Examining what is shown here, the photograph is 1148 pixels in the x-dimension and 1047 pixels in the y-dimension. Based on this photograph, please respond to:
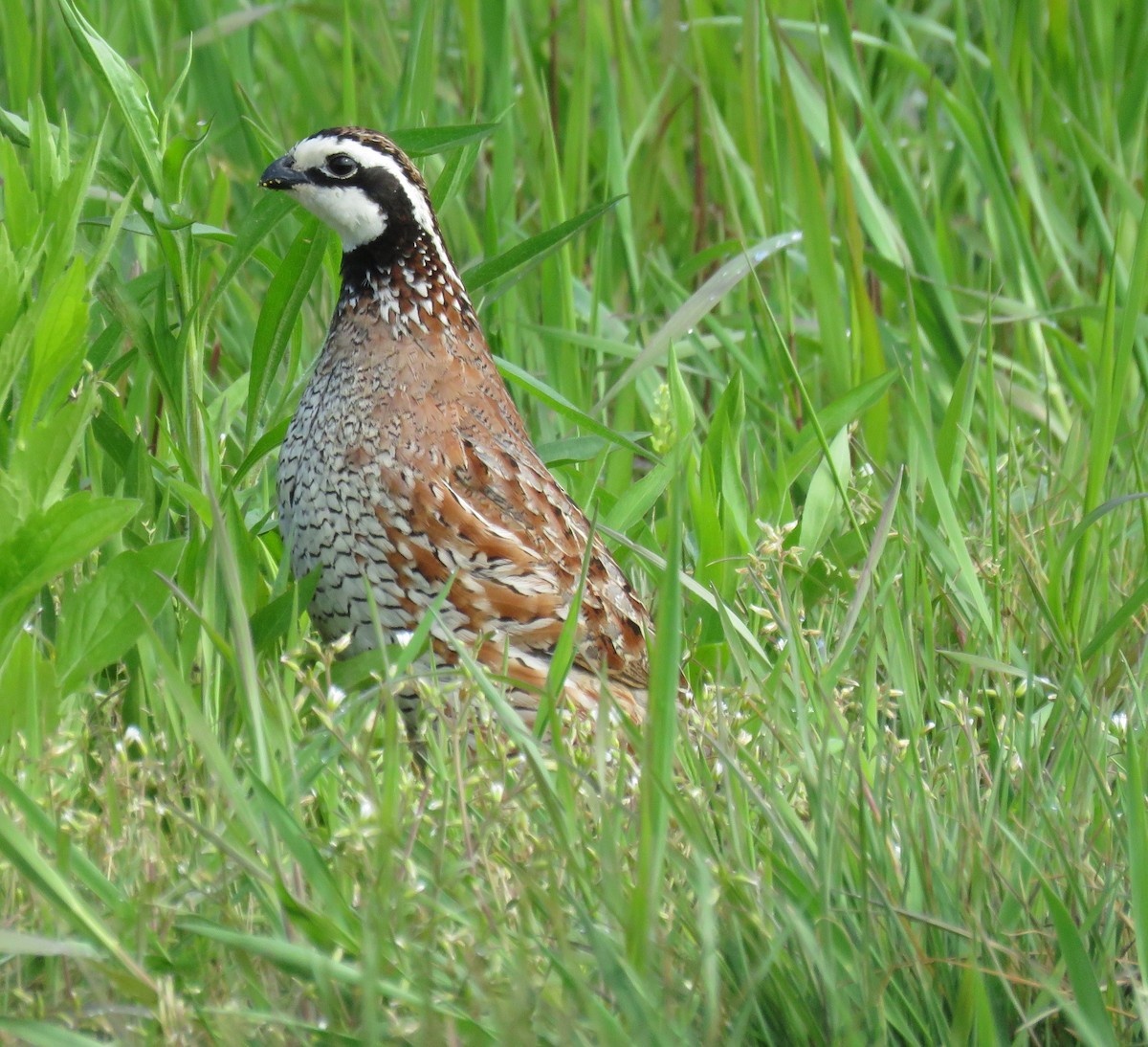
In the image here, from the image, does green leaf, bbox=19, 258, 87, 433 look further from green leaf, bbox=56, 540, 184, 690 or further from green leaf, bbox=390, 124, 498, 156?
green leaf, bbox=390, 124, 498, 156

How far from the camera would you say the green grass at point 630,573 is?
7.34 ft

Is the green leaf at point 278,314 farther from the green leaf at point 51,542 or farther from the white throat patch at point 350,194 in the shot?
the green leaf at point 51,542

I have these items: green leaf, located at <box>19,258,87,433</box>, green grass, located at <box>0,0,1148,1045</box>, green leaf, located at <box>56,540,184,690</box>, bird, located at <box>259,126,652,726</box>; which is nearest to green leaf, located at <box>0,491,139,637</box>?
green grass, located at <box>0,0,1148,1045</box>

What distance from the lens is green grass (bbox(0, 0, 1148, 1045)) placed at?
2.24 metres

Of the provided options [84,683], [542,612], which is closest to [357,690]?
[542,612]

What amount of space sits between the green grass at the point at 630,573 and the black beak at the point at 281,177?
0.63 feet

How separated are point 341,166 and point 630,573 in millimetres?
1292

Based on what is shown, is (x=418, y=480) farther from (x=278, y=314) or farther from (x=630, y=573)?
(x=630, y=573)

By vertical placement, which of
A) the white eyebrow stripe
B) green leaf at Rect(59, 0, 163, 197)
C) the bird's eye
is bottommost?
the white eyebrow stripe

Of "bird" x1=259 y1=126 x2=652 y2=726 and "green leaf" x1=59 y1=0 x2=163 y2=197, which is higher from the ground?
"green leaf" x1=59 y1=0 x2=163 y2=197

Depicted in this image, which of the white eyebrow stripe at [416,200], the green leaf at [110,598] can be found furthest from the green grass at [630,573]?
the white eyebrow stripe at [416,200]

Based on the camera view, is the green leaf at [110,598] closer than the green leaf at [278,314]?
Yes

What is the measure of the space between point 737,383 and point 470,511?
30.8 inches

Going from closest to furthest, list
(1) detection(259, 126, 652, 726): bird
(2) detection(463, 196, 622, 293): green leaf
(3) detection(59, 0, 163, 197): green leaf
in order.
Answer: (3) detection(59, 0, 163, 197): green leaf, (1) detection(259, 126, 652, 726): bird, (2) detection(463, 196, 622, 293): green leaf
